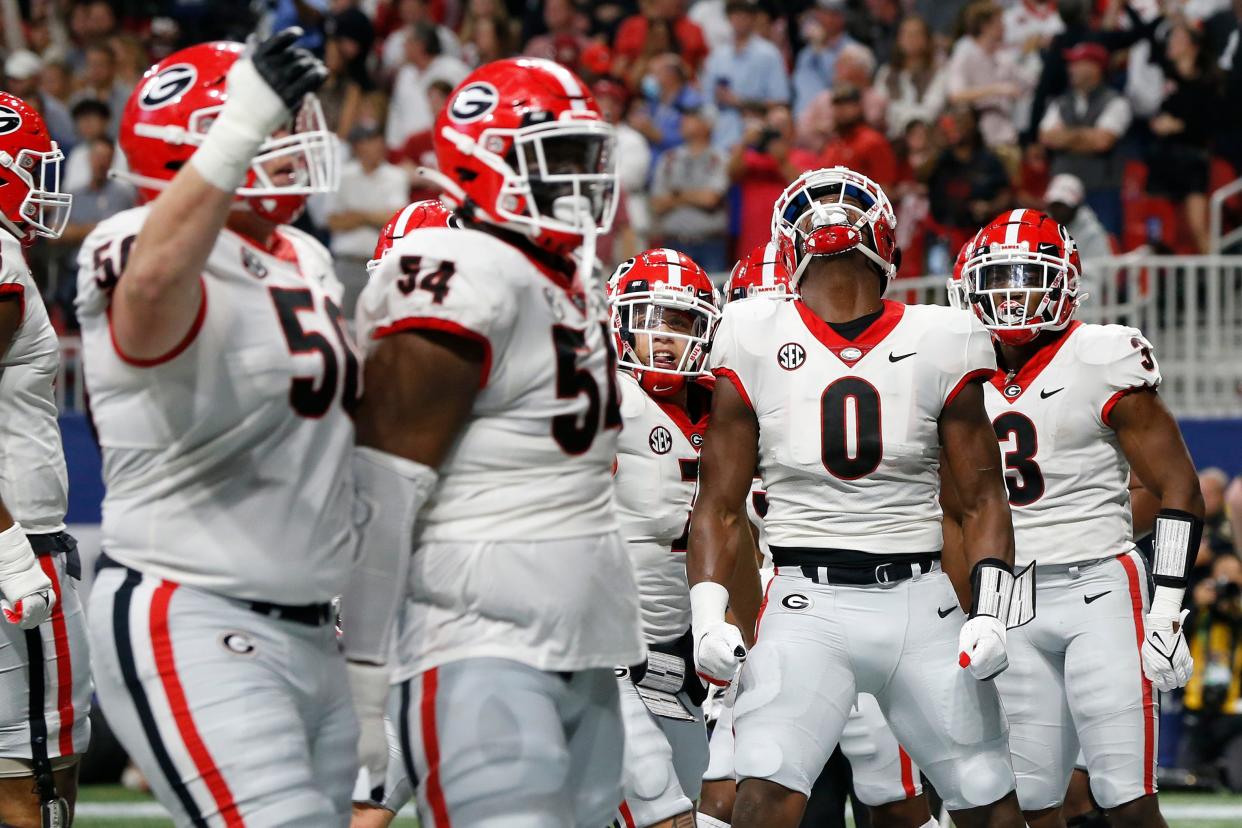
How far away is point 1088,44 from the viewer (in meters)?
11.7

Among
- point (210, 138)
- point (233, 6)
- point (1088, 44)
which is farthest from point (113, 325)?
point (233, 6)

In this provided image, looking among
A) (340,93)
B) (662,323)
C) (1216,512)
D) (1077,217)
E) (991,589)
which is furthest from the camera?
(340,93)

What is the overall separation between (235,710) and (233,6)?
11035mm

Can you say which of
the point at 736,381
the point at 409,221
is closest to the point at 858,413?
the point at 736,381

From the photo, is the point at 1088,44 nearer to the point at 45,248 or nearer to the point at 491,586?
the point at 45,248

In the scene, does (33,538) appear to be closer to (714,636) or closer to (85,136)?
(714,636)

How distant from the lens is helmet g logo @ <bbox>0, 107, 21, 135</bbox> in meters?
5.12

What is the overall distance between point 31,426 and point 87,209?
653 centimetres

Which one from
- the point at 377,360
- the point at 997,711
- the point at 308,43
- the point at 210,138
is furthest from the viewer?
the point at 308,43

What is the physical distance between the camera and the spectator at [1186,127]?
11.7 metres

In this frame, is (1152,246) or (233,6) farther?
(233,6)

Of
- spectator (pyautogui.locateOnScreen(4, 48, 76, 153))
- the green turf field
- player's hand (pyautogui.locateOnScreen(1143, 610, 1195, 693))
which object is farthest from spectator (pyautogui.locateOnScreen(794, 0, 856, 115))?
player's hand (pyautogui.locateOnScreen(1143, 610, 1195, 693))

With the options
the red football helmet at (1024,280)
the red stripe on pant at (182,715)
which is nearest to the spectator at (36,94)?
the red football helmet at (1024,280)

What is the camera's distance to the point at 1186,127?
11.9 m
